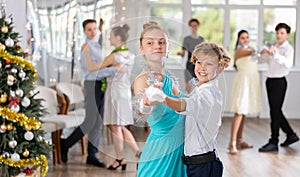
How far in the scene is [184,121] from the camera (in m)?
2.63

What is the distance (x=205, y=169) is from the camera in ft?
9.20

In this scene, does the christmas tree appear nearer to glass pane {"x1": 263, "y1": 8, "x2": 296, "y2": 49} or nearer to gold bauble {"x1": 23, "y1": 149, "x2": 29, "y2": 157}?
gold bauble {"x1": 23, "y1": 149, "x2": 29, "y2": 157}

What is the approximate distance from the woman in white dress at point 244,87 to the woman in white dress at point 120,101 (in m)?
3.15

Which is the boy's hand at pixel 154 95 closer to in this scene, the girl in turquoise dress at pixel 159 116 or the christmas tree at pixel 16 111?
the girl in turquoise dress at pixel 159 116

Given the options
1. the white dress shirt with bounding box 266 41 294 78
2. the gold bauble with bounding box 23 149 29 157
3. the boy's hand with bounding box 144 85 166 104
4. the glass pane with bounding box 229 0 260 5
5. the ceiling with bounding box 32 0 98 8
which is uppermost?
the glass pane with bounding box 229 0 260 5

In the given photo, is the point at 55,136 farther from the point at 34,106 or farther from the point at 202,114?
the point at 202,114

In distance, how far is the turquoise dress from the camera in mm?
2557

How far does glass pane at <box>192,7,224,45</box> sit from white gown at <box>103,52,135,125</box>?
602cm

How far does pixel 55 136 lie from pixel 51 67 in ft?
7.38

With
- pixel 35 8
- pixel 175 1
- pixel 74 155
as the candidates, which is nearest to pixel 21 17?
pixel 74 155

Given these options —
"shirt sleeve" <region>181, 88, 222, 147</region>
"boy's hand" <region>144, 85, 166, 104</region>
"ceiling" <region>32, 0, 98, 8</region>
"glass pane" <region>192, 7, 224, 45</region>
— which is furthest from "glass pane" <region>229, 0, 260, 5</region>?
"boy's hand" <region>144, 85, 166, 104</region>

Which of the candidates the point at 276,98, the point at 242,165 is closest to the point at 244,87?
the point at 276,98

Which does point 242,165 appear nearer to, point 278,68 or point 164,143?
point 278,68

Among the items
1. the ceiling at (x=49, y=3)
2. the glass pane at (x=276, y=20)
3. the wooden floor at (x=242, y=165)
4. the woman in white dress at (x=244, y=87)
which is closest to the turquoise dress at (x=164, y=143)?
the wooden floor at (x=242, y=165)
